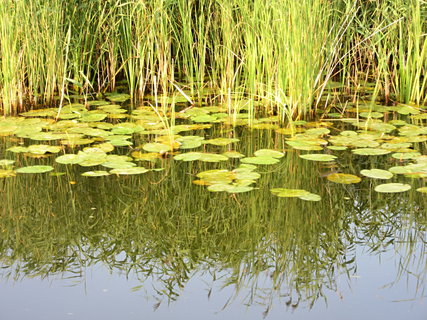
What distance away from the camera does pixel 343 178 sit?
395cm

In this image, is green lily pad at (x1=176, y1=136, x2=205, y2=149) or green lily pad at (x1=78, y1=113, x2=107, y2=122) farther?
green lily pad at (x1=78, y1=113, x2=107, y2=122)

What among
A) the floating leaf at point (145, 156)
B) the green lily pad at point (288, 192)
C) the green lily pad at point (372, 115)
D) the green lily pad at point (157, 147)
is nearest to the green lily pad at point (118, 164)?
the floating leaf at point (145, 156)

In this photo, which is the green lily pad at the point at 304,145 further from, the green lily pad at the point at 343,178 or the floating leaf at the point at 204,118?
the floating leaf at the point at 204,118

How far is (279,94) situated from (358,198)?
4.26 ft

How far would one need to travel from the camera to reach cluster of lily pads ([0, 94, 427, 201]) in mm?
4000

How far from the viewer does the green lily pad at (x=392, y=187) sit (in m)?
3.75

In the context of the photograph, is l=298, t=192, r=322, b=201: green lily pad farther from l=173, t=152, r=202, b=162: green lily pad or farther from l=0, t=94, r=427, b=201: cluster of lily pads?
l=173, t=152, r=202, b=162: green lily pad

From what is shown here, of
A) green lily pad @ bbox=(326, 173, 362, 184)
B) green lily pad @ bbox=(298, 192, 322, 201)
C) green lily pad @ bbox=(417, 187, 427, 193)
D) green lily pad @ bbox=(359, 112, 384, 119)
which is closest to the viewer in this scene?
green lily pad @ bbox=(298, 192, 322, 201)

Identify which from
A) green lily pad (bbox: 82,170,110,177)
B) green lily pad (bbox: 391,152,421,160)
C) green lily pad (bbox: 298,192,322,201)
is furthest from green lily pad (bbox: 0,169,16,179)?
green lily pad (bbox: 391,152,421,160)

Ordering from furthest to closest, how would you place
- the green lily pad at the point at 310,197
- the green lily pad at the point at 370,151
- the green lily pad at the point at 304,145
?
1. the green lily pad at the point at 304,145
2. the green lily pad at the point at 370,151
3. the green lily pad at the point at 310,197

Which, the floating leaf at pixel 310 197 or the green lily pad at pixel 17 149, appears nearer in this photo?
the floating leaf at pixel 310 197

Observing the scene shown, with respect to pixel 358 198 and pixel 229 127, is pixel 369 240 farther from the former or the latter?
pixel 229 127

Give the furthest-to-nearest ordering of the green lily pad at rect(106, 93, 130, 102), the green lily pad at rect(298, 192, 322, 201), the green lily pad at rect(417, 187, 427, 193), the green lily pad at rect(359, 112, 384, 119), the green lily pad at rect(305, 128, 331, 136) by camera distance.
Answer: the green lily pad at rect(106, 93, 130, 102)
the green lily pad at rect(359, 112, 384, 119)
the green lily pad at rect(305, 128, 331, 136)
the green lily pad at rect(417, 187, 427, 193)
the green lily pad at rect(298, 192, 322, 201)

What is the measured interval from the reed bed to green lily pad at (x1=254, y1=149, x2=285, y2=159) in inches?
20.0
